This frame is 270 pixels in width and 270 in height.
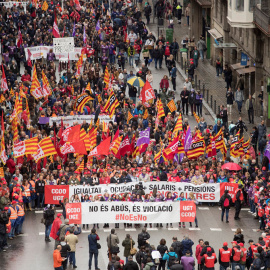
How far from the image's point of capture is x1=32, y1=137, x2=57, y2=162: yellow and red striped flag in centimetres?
4672

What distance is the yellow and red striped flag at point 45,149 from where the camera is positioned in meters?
46.7

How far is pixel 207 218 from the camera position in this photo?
44969 millimetres

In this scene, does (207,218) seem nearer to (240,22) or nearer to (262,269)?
(262,269)

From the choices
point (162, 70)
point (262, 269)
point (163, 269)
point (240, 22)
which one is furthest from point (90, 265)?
point (162, 70)

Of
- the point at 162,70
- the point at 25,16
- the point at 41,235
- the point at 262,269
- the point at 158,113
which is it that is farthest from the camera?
the point at 25,16

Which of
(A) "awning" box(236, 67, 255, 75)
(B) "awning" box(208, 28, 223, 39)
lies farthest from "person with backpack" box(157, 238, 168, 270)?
(B) "awning" box(208, 28, 223, 39)

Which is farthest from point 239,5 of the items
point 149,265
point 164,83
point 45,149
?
point 149,265

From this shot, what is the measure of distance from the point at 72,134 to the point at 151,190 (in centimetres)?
495

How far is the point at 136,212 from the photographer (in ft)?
142

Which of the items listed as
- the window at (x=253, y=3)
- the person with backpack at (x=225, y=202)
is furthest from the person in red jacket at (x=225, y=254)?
the window at (x=253, y=3)

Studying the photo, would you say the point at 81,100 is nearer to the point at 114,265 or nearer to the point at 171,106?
the point at 171,106

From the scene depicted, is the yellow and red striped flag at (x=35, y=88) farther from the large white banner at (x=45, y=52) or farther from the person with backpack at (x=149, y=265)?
the person with backpack at (x=149, y=265)

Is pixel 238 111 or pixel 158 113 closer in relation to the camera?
pixel 158 113

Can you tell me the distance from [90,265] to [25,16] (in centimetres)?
3614
